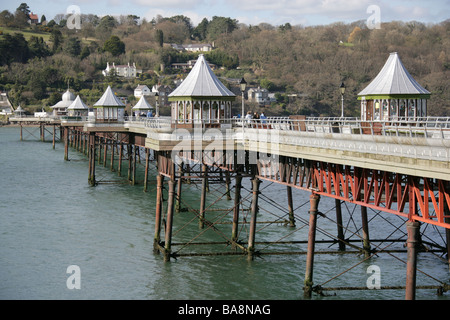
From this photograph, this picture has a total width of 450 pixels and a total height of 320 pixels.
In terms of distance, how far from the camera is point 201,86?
35.5m

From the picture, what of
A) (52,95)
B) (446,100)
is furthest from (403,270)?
(52,95)

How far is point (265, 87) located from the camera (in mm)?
199500

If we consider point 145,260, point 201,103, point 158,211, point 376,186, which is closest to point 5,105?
point 201,103

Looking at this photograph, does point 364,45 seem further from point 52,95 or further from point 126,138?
point 126,138

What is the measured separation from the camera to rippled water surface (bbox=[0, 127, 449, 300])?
26.6 metres

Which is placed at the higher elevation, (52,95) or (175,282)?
(52,95)

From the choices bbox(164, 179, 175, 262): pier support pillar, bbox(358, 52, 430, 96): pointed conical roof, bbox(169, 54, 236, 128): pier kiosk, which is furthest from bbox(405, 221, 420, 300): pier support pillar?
bbox(358, 52, 430, 96): pointed conical roof

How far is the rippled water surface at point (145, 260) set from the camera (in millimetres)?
26594

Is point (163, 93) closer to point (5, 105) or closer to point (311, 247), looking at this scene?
point (5, 105)

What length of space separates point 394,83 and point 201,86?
428 inches

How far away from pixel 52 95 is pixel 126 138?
415ft

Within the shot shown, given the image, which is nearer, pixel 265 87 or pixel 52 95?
pixel 52 95

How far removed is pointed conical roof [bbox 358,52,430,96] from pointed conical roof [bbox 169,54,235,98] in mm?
8388

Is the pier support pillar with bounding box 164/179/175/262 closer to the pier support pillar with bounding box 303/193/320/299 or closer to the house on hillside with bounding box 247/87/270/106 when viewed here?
the pier support pillar with bounding box 303/193/320/299
